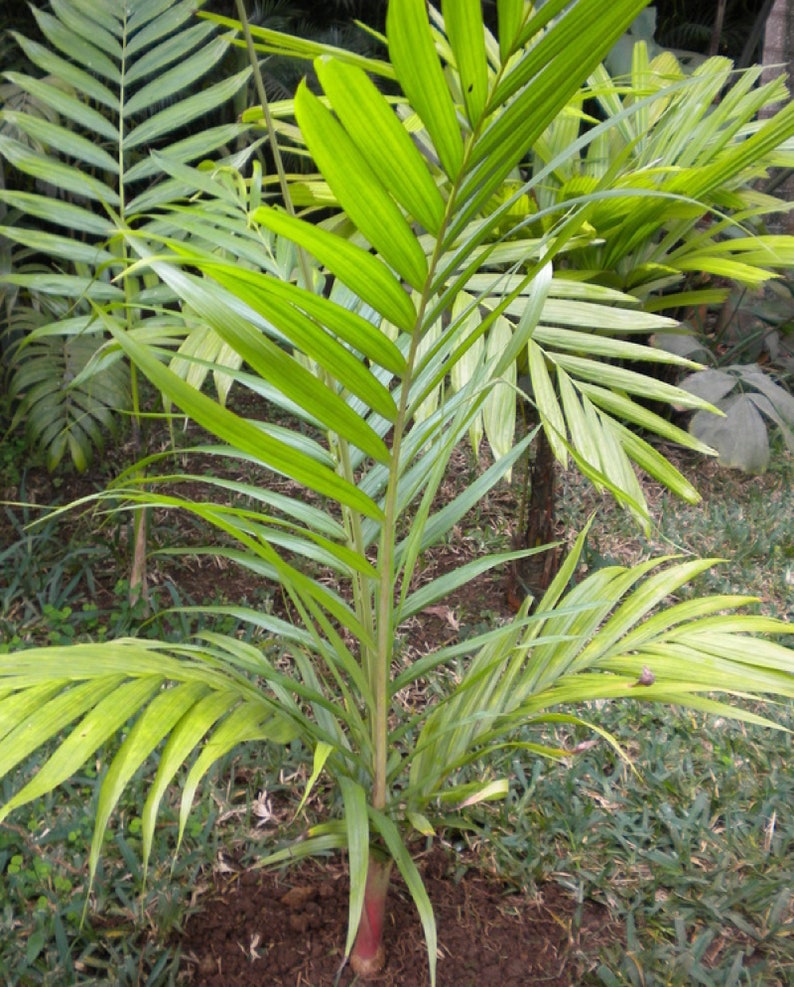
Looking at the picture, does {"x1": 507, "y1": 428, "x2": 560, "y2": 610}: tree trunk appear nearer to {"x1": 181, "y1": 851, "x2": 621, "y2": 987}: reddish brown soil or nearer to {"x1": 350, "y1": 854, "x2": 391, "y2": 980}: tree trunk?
{"x1": 181, "y1": 851, "x2": 621, "y2": 987}: reddish brown soil

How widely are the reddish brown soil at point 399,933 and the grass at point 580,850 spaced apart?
3 centimetres

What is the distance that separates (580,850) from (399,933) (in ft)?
1.05

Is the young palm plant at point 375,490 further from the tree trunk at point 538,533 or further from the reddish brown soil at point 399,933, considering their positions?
the tree trunk at point 538,533

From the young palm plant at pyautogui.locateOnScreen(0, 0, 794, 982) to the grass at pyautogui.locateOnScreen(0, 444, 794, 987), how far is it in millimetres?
158

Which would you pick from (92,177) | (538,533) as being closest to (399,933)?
(538,533)

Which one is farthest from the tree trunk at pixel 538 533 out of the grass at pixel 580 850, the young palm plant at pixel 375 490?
the young palm plant at pixel 375 490

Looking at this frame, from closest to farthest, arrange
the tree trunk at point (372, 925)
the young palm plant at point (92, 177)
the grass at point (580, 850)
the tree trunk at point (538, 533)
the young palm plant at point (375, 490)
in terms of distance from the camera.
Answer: the young palm plant at point (375, 490) → the tree trunk at point (372, 925) → the grass at point (580, 850) → the young palm plant at point (92, 177) → the tree trunk at point (538, 533)

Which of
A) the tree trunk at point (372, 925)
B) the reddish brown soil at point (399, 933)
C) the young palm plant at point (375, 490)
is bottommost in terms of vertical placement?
the reddish brown soil at point (399, 933)

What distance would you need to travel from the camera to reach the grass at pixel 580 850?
104 centimetres

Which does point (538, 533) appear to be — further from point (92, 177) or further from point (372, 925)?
point (92, 177)

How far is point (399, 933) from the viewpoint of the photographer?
1022mm

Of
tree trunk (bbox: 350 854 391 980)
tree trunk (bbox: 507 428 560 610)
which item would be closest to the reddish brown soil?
tree trunk (bbox: 350 854 391 980)

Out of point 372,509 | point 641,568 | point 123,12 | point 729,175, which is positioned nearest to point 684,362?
point 641,568

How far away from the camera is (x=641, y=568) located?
100cm
